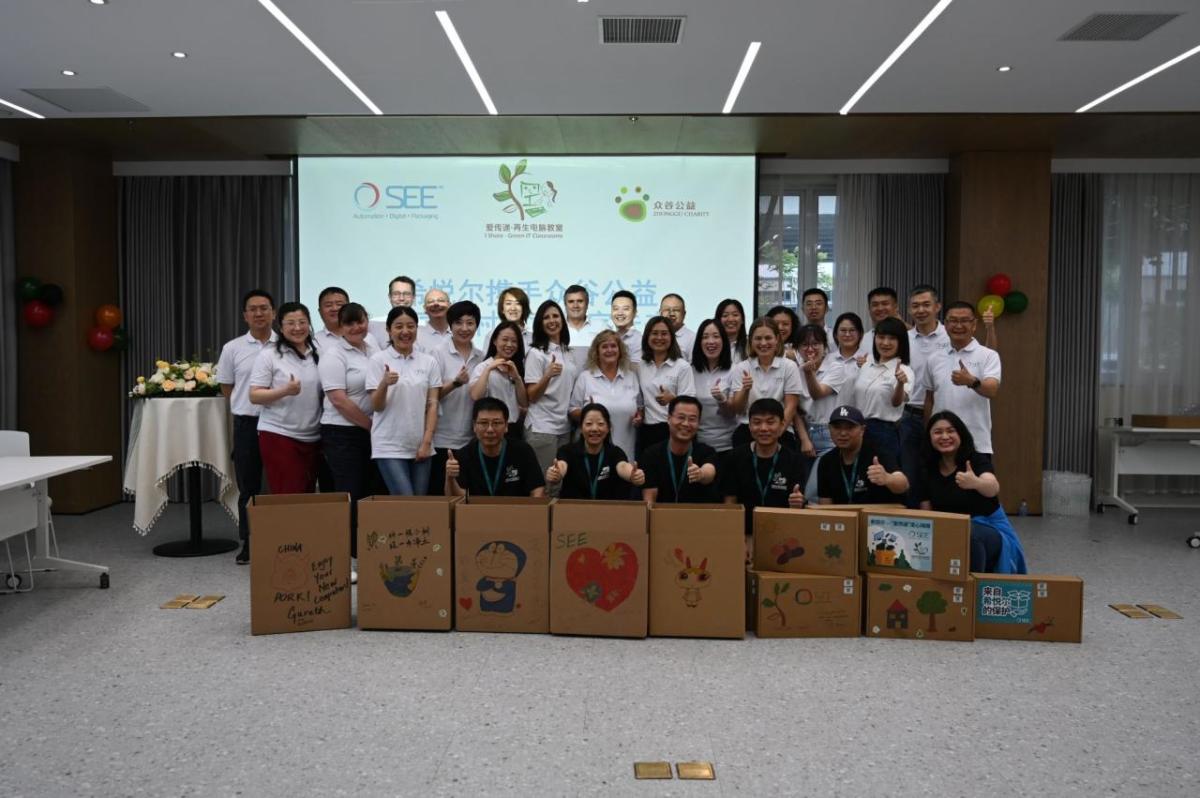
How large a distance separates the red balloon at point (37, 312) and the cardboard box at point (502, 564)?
460 centimetres

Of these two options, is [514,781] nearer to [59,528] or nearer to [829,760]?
[829,760]

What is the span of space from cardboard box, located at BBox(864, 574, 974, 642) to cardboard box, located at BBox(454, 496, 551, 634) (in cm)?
131

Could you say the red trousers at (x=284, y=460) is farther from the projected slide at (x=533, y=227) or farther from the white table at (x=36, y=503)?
the projected slide at (x=533, y=227)

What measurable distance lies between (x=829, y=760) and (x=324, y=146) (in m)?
5.44

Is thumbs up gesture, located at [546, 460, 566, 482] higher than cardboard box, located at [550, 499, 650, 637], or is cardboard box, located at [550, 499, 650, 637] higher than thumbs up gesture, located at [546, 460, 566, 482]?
thumbs up gesture, located at [546, 460, 566, 482]

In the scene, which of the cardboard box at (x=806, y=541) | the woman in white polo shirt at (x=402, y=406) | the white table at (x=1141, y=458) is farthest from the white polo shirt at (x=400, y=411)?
the white table at (x=1141, y=458)

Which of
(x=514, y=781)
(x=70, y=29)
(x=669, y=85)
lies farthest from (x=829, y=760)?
(x=70, y=29)

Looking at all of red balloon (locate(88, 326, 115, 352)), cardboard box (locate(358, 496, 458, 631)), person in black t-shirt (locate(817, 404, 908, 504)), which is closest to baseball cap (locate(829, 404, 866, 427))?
person in black t-shirt (locate(817, 404, 908, 504))

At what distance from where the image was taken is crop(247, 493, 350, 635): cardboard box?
3.41 meters

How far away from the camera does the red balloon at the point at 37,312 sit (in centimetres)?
625

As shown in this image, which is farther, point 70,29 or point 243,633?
point 70,29

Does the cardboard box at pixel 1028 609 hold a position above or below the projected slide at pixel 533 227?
below

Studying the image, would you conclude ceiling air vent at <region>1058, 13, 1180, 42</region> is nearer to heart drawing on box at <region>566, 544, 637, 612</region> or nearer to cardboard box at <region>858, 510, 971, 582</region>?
cardboard box at <region>858, 510, 971, 582</region>

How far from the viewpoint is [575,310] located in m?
4.78
